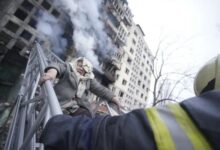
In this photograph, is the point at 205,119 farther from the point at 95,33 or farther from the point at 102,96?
the point at 95,33

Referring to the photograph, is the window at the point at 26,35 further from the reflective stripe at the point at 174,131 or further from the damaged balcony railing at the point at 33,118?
the reflective stripe at the point at 174,131

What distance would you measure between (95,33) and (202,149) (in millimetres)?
→ 22709

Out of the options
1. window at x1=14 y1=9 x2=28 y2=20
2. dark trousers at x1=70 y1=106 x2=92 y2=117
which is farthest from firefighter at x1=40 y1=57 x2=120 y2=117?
window at x1=14 y1=9 x2=28 y2=20

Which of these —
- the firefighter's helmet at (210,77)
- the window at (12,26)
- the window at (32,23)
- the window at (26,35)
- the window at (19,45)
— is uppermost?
the window at (32,23)

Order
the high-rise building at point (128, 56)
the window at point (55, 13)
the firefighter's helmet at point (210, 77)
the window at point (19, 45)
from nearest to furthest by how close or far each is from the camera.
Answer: the firefighter's helmet at point (210, 77) → the window at point (19, 45) → the window at point (55, 13) → the high-rise building at point (128, 56)

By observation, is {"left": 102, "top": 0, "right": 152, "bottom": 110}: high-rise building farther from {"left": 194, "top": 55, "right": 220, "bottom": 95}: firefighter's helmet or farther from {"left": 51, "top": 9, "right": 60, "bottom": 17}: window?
{"left": 194, "top": 55, "right": 220, "bottom": 95}: firefighter's helmet

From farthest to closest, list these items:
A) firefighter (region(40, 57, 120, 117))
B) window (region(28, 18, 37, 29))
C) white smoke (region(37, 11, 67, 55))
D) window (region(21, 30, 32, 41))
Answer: white smoke (region(37, 11, 67, 55)) < window (region(28, 18, 37, 29)) < window (region(21, 30, 32, 41)) < firefighter (region(40, 57, 120, 117))

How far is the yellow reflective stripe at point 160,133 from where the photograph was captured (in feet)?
2.05

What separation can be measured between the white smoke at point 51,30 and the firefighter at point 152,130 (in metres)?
16.7

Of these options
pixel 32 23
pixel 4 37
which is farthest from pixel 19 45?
pixel 32 23

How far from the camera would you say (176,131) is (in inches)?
26.1

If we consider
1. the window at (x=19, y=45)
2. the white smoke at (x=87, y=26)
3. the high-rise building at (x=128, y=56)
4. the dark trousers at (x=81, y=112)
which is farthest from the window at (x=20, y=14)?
the dark trousers at (x=81, y=112)

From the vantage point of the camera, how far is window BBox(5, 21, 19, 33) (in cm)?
1459

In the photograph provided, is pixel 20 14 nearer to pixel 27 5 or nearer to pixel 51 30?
pixel 27 5
